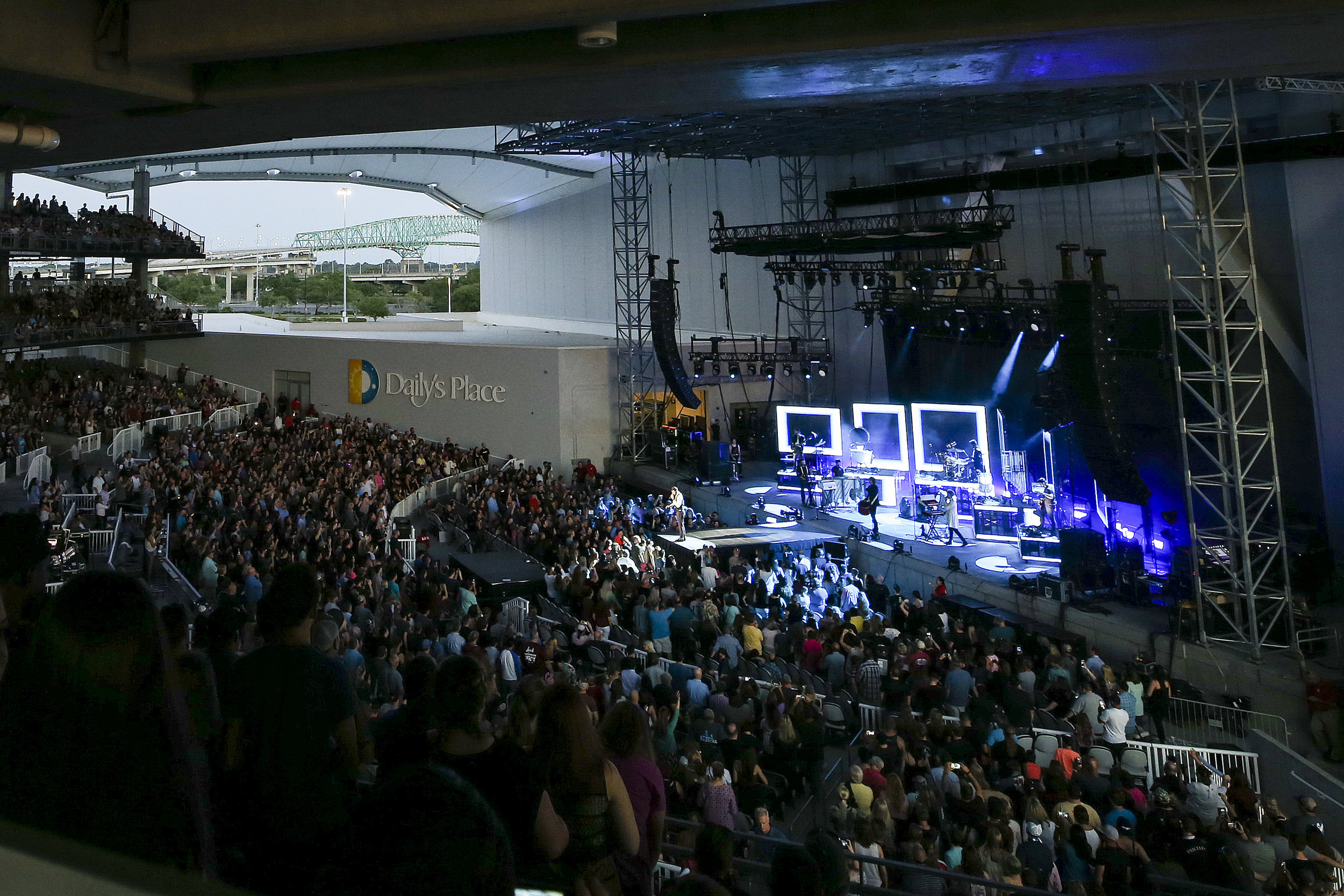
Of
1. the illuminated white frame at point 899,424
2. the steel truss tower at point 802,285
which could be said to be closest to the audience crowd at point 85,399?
the illuminated white frame at point 899,424

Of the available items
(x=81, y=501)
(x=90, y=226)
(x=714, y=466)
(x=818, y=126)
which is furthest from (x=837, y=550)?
(x=90, y=226)

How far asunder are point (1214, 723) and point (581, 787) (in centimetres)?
1069

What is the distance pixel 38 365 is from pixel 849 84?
2656 centimetres

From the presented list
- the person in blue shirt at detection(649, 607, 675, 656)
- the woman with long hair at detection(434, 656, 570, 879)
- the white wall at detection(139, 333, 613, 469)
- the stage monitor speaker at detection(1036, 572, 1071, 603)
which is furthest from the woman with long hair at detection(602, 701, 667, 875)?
the white wall at detection(139, 333, 613, 469)

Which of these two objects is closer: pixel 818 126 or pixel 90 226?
pixel 818 126

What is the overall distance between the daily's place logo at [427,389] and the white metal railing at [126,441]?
629cm

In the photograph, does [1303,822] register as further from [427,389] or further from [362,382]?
[362,382]

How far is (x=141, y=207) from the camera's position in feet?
96.5

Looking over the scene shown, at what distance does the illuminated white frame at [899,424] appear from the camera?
66.7 feet

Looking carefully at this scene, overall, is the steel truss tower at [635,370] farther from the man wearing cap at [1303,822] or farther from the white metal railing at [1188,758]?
the man wearing cap at [1303,822]

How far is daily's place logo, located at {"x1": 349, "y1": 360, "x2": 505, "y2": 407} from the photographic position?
82.8 feet

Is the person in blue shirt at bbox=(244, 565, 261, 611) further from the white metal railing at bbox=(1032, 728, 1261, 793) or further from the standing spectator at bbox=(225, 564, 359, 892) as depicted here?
the standing spectator at bbox=(225, 564, 359, 892)

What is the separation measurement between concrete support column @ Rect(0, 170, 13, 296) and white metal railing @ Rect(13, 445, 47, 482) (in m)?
9.81

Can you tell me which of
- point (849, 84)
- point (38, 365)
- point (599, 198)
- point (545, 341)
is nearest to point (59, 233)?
point (38, 365)
